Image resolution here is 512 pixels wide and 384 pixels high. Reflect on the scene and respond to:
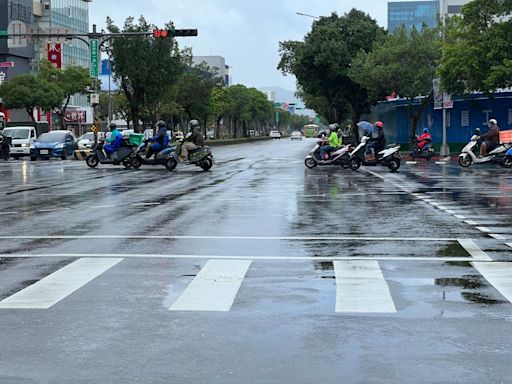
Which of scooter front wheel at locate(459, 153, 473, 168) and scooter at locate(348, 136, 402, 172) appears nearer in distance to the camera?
scooter at locate(348, 136, 402, 172)

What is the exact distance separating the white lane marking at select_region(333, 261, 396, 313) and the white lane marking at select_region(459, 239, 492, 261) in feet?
4.48

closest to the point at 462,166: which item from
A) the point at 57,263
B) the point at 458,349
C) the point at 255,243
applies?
the point at 255,243

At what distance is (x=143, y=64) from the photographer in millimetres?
60125

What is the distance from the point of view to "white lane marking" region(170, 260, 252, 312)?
7.54m

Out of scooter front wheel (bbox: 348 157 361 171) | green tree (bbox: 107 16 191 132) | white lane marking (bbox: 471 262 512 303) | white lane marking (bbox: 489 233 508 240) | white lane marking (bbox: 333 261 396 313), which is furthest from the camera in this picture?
green tree (bbox: 107 16 191 132)

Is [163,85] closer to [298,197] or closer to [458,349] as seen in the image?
[298,197]

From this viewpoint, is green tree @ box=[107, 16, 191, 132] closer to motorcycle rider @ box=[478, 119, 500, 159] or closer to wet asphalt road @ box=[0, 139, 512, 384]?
motorcycle rider @ box=[478, 119, 500, 159]

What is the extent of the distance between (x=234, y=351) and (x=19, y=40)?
4464 centimetres

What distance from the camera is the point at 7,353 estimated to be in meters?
6.03

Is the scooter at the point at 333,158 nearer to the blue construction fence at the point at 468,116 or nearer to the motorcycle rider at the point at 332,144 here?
the motorcycle rider at the point at 332,144

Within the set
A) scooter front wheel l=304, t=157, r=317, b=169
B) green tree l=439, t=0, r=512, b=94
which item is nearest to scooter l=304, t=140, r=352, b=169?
scooter front wheel l=304, t=157, r=317, b=169

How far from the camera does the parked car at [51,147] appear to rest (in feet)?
148

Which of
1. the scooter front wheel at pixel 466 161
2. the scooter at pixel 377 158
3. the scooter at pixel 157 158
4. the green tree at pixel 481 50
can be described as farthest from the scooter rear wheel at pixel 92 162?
the green tree at pixel 481 50

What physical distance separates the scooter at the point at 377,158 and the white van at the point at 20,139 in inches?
929
